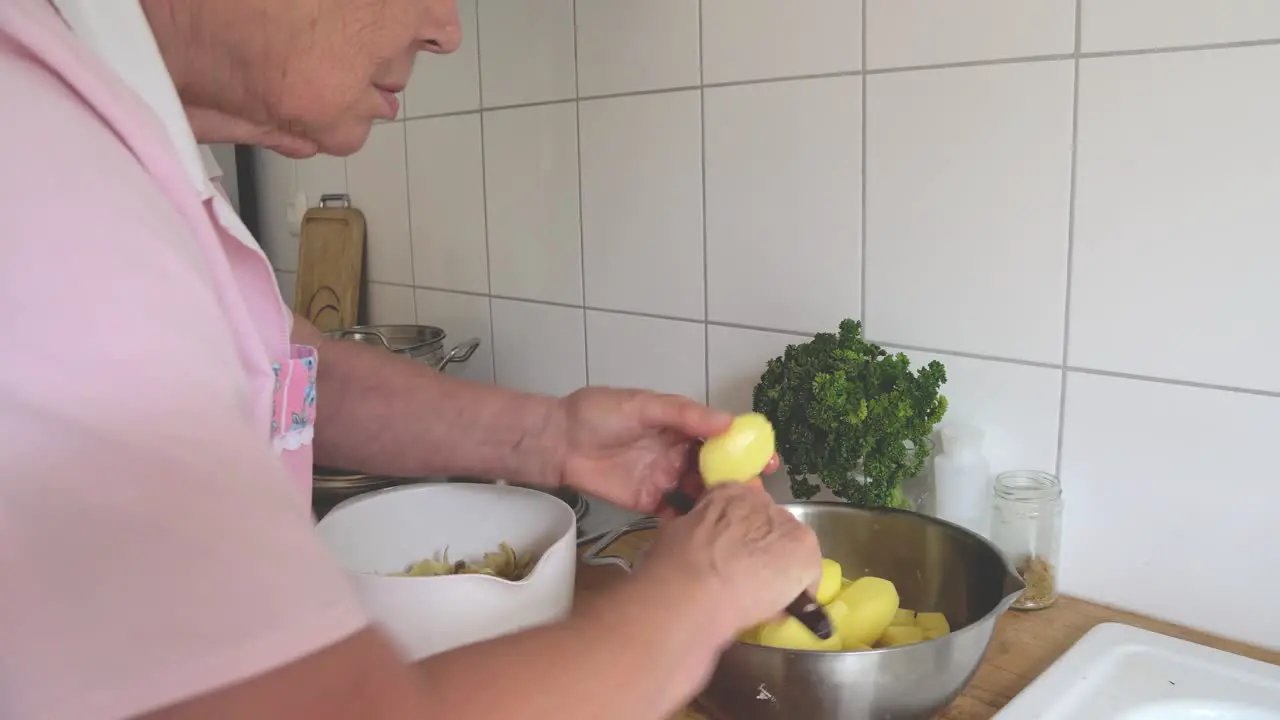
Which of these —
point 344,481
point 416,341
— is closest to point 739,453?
point 344,481

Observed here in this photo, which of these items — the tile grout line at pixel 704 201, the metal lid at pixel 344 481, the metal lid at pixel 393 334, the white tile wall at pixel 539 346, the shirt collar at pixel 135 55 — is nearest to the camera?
the shirt collar at pixel 135 55

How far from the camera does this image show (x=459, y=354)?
1383mm

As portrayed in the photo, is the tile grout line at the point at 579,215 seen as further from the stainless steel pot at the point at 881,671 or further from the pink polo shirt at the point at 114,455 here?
the pink polo shirt at the point at 114,455

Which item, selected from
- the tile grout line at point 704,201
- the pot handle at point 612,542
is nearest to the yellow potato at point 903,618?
the pot handle at point 612,542

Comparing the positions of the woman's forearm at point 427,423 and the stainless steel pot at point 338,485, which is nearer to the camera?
the woman's forearm at point 427,423

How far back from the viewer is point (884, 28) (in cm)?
93

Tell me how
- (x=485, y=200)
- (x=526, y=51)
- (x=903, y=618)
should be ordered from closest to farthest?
(x=903, y=618)
(x=526, y=51)
(x=485, y=200)

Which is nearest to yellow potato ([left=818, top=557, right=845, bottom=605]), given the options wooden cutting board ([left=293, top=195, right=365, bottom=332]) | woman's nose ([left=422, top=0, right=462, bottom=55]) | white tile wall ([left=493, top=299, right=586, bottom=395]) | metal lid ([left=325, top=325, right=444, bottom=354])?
woman's nose ([left=422, top=0, right=462, bottom=55])

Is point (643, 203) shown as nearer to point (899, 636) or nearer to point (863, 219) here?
point (863, 219)

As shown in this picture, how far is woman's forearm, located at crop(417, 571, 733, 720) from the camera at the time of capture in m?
0.43

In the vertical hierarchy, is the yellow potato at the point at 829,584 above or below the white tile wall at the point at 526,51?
below

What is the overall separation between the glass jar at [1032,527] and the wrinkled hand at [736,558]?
0.29 meters

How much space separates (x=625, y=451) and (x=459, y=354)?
536 mm

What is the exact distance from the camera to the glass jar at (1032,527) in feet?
2.86
